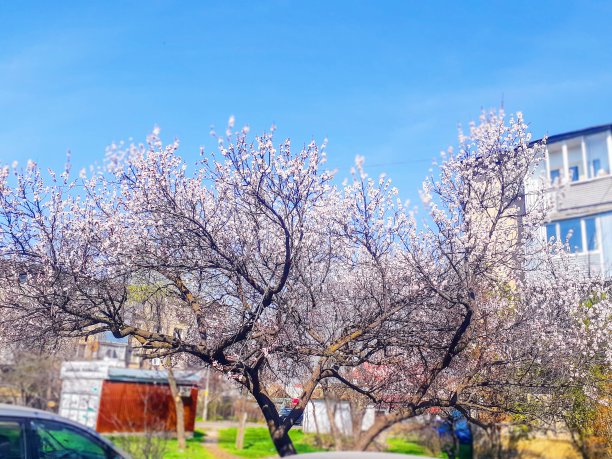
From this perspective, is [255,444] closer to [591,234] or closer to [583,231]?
[583,231]

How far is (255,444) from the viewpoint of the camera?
92.4 ft

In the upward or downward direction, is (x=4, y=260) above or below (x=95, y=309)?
above

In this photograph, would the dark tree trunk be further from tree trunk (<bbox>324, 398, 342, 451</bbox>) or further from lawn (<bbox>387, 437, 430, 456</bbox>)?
lawn (<bbox>387, 437, 430, 456</bbox>)

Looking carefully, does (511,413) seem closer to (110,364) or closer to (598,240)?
(598,240)

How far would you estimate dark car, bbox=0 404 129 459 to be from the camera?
4.98m

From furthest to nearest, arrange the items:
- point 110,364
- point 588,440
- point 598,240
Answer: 1. point 110,364
2. point 598,240
3. point 588,440

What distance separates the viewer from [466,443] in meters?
22.0

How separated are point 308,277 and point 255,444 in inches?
868

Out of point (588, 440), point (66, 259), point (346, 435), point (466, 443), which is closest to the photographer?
point (66, 259)

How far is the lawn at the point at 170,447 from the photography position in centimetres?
1174

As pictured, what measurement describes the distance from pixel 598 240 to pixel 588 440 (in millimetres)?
6563

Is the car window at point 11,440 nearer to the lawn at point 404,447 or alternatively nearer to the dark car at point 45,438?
the dark car at point 45,438

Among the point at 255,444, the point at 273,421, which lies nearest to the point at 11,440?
the point at 273,421

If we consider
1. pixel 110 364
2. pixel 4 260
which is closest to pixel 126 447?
pixel 4 260
